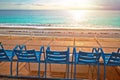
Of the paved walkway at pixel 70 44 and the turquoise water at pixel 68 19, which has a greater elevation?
the turquoise water at pixel 68 19

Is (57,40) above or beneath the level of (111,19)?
beneath

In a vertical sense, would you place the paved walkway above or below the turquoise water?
below

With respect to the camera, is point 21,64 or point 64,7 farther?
point 64,7

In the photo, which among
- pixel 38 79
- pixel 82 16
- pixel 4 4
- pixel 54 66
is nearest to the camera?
pixel 38 79

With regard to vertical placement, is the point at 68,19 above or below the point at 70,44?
above

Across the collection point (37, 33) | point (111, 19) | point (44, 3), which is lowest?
point (37, 33)

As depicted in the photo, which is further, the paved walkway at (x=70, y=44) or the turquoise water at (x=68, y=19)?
the turquoise water at (x=68, y=19)

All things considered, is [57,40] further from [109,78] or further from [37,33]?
[109,78]

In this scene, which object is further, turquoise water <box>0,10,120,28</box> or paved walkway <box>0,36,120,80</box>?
turquoise water <box>0,10,120,28</box>

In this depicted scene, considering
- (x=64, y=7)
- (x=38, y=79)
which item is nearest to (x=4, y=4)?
(x=64, y=7)

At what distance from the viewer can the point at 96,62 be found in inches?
143

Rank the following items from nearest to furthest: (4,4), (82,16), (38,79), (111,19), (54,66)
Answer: (38,79) → (54,66) → (4,4) → (111,19) → (82,16)

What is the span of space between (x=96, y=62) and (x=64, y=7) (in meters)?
10.8

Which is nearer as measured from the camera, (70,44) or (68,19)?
(70,44)
